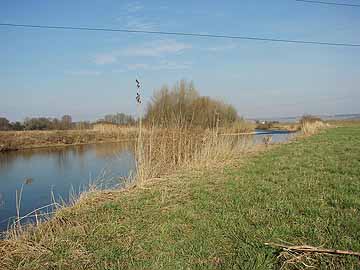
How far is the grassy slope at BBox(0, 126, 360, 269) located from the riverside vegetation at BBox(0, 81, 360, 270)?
0.04ft

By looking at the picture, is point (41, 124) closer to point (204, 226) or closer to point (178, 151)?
point (178, 151)

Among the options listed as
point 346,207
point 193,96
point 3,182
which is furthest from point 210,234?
point 193,96

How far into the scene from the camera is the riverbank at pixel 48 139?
30.2m

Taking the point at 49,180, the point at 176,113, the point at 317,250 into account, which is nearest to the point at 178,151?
the point at 176,113

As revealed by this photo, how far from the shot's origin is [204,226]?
4359 mm

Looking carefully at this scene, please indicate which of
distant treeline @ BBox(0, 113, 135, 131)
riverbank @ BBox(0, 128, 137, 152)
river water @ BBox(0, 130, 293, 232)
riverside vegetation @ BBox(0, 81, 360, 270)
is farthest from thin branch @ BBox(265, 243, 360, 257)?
distant treeline @ BBox(0, 113, 135, 131)

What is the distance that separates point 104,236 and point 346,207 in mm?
3353

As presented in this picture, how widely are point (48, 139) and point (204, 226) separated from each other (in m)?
32.6

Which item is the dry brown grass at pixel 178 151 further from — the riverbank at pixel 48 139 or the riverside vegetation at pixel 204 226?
the riverbank at pixel 48 139

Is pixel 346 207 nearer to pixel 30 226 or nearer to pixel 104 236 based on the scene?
pixel 104 236

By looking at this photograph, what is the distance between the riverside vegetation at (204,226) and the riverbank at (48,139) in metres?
24.0

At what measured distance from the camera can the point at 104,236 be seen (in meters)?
4.35

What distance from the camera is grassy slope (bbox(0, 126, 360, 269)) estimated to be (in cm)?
338

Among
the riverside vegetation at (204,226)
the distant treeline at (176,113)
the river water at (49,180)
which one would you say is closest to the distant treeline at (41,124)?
the river water at (49,180)
